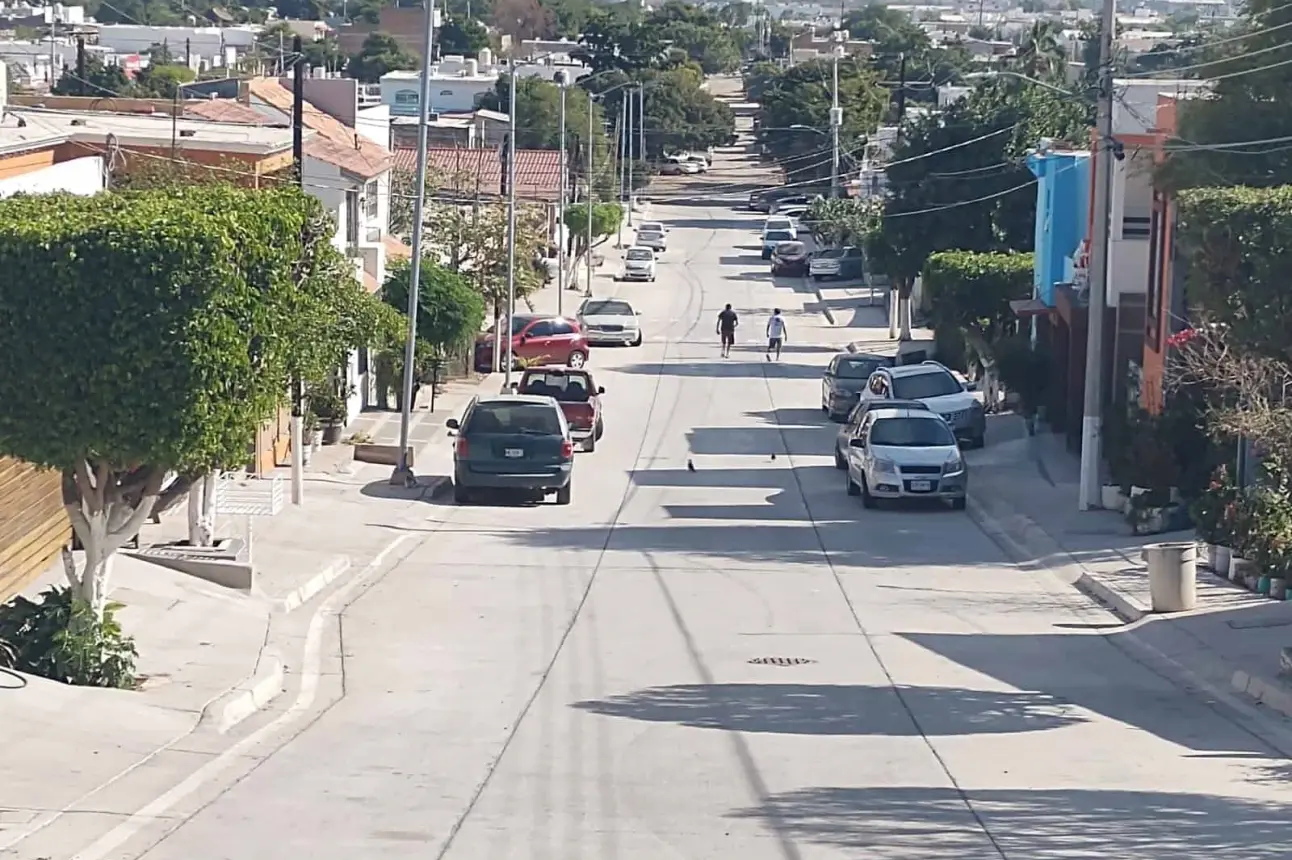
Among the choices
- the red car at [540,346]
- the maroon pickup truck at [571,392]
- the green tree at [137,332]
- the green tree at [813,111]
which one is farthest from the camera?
the green tree at [813,111]

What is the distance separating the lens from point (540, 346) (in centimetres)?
5372

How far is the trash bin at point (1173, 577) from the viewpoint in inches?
844

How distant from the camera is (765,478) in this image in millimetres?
36188

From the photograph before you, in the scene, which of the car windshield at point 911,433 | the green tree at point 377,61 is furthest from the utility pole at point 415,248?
the green tree at point 377,61

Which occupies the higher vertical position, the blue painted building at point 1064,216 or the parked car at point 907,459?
the blue painted building at point 1064,216

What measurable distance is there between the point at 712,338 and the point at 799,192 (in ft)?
211

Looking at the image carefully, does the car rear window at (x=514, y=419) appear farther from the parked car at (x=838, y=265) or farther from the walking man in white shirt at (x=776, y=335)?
the parked car at (x=838, y=265)

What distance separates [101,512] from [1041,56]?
84439 millimetres

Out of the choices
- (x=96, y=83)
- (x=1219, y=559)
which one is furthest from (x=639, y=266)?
(x=1219, y=559)

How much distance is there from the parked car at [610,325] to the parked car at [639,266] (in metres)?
21.9

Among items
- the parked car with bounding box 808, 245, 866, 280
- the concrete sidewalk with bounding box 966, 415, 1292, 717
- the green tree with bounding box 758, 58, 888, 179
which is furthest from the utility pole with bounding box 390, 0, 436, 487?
the green tree with bounding box 758, 58, 888, 179

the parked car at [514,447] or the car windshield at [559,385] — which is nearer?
the parked car at [514,447]

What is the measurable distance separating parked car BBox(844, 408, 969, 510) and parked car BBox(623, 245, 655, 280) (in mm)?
51720

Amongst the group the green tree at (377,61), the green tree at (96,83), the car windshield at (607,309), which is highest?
the green tree at (377,61)
